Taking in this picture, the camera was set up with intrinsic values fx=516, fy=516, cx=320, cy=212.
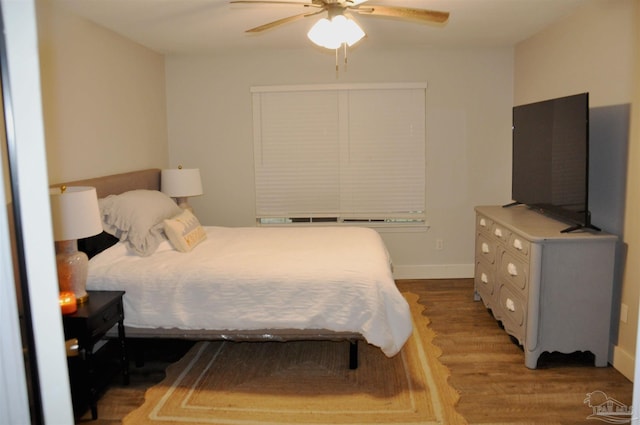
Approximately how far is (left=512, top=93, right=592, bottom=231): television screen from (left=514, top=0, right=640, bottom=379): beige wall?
258 millimetres

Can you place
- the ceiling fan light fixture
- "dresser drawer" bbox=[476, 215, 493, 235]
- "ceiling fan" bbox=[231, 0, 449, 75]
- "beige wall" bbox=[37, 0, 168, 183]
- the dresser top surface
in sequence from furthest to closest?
"dresser drawer" bbox=[476, 215, 493, 235] → "beige wall" bbox=[37, 0, 168, 183] → the dresser top surface → the ceiling fan light fixture → "ceiling fan" bbox=[231, 0, 449, 75]

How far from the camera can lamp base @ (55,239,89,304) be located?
9.05 ft

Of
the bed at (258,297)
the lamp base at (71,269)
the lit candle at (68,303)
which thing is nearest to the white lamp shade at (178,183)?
the bed at (258,297)

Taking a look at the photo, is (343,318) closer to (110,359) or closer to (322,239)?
(322,239)

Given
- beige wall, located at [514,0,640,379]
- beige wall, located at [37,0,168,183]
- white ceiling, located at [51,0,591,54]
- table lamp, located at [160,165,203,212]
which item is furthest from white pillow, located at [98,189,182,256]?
beige wall, located at [514,0,640,379]

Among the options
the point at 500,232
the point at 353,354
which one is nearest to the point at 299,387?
the point at 353,354

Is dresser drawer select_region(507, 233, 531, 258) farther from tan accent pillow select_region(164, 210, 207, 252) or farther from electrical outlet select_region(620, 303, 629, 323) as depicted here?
tan accent pillow select_region(164, 210, 207, 252)

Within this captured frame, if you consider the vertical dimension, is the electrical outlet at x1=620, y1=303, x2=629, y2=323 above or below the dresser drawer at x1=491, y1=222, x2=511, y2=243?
below

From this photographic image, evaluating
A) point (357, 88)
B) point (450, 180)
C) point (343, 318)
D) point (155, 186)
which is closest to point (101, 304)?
point (343, 318)

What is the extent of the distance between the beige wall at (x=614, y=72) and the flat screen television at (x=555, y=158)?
257 mm

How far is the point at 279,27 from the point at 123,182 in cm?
178

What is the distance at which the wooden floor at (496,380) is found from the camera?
9.12ft

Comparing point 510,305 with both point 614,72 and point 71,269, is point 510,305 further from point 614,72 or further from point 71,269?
point 71,269

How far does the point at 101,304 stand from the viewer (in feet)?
9.33
